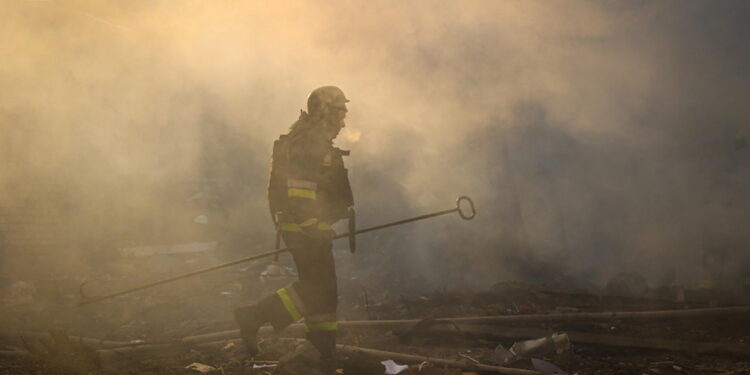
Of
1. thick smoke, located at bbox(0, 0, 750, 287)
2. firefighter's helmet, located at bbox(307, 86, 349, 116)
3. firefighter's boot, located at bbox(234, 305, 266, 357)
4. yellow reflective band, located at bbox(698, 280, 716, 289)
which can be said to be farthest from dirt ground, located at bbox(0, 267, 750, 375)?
firefighter's helmet, located at bbox(307, 86, 349, 116)

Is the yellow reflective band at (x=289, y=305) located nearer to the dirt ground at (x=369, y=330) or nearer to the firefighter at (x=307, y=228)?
the firefighter at (x=307, y=228)

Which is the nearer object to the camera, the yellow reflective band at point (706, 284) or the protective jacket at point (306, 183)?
the protective jacket at point (306, 183)

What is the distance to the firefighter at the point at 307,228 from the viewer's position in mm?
3684

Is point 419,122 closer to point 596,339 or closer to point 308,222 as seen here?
point 596,339

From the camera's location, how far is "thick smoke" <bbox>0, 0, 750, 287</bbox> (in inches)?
302

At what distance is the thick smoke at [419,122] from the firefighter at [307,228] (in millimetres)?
3792

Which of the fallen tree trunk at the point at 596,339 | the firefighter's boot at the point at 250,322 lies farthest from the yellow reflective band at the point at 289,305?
the fallen tree trunk at the point at 596,339

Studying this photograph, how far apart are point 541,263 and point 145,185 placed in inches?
250

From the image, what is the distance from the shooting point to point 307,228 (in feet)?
12.1

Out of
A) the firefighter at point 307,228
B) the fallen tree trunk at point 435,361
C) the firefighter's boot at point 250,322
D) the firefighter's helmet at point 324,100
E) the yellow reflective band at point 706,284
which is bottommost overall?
the yellow reflective band at point 706,284

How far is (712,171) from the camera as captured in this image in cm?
745

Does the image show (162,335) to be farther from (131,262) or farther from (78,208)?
(78,208)

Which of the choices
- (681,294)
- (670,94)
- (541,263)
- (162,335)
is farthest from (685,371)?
(670,94)

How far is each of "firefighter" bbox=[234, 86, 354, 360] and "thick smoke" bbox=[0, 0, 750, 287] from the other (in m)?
3.79
